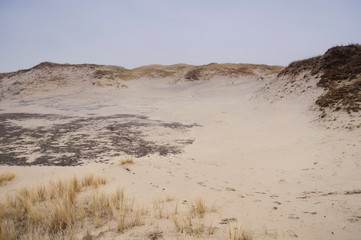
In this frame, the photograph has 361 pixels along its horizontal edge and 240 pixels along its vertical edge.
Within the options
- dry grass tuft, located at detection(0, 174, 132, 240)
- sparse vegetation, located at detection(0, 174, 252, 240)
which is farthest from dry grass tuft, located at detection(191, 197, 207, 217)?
dry grass tuft, located at detection(0, 174, 132, 240)

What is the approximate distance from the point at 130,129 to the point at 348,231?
8.14 m

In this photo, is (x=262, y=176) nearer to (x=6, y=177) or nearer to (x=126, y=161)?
(x=126, y=161)

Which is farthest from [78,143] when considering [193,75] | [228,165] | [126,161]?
[193,75]

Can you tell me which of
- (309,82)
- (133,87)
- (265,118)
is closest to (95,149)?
(265,118)

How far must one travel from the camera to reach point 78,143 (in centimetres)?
702

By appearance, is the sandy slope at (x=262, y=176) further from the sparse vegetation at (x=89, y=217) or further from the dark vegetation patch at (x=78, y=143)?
the dark vegetation patch at (x=78, y=143)

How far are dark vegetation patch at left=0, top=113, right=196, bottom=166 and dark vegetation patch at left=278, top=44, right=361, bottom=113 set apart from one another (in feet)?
20.8

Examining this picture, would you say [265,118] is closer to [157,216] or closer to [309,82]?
[309,82]

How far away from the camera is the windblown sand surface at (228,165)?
2.60 metres

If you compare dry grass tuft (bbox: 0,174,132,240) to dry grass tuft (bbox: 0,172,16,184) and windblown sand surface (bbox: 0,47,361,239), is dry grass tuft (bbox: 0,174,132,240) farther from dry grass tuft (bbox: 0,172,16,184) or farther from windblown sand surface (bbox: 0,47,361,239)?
dry grass tuft (bbox: 0,172,16,184)

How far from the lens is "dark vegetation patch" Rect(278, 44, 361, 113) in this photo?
8.58 meters

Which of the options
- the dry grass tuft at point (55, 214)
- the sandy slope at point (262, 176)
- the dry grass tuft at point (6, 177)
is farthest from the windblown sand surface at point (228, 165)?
the dry grass tuft at point (55, 214)

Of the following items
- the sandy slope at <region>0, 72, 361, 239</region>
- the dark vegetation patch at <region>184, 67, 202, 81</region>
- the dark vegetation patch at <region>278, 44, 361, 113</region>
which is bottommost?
the sandy slope at <region>0, 72, 361, 239</region>

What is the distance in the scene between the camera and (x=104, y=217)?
2834 mm
